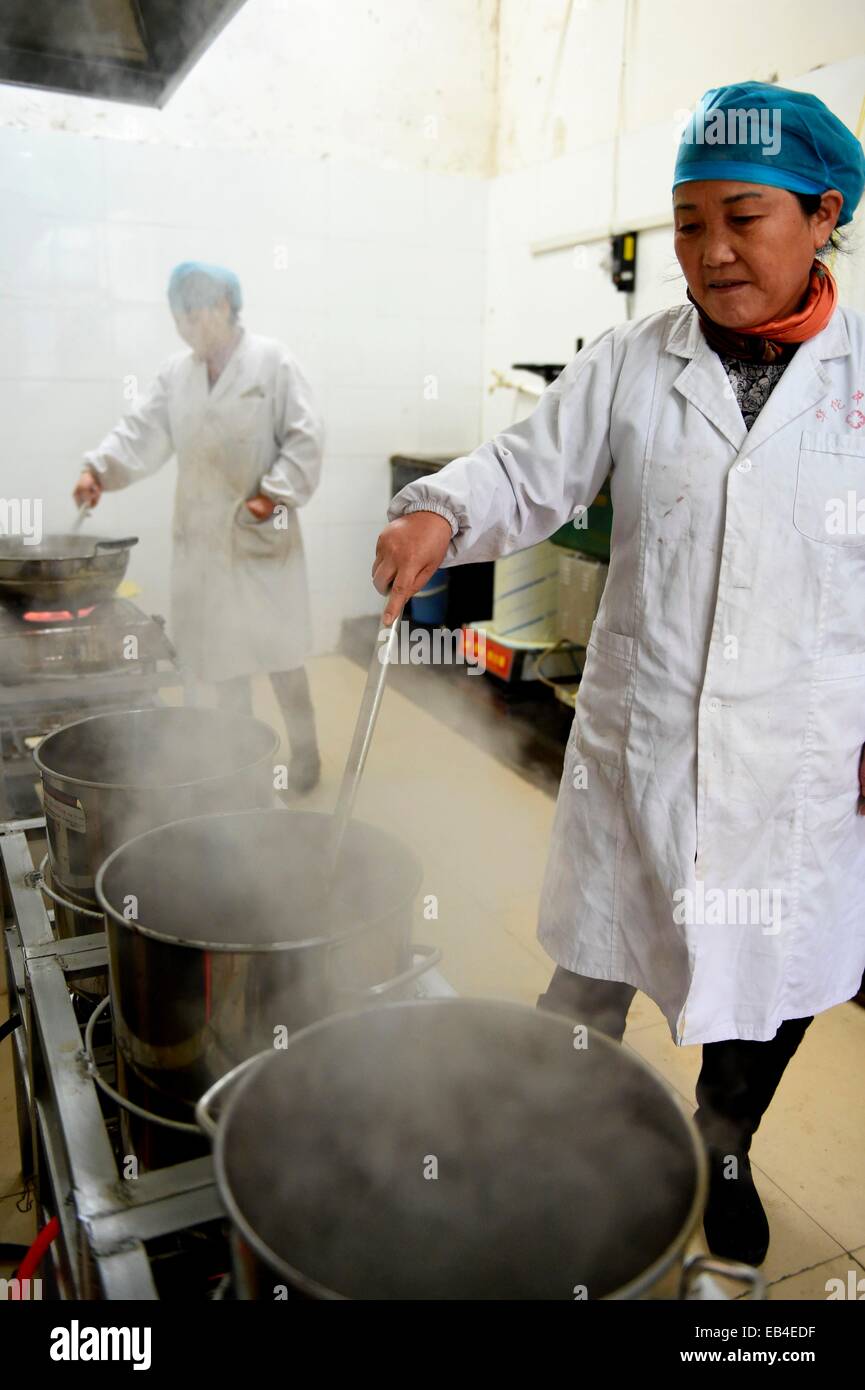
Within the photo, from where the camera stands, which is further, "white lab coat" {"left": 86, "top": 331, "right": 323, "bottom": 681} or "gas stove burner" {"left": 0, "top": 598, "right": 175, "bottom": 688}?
"white lab coat" {"left": 86, "top": 331, "right": 323, "bottom": 681}

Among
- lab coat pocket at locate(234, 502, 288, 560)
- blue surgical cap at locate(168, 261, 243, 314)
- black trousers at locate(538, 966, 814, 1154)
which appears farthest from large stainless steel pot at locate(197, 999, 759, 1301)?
blue surgical cap at locate(168, 261, 243, 314)

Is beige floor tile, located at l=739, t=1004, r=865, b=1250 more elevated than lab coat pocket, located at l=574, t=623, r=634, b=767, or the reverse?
lab coat pocket, located at l=574, t=623, r=634, b=767

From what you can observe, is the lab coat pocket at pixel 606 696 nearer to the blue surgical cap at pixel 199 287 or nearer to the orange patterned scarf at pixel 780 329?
the orange patterned scarf at pixel 780 329

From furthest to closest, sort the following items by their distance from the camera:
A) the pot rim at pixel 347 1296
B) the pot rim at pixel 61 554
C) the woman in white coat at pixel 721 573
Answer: the pot rim at pixel 61 554 < the woman in white coat at pixel 721 573 < the pot rim at pixel 347 1296

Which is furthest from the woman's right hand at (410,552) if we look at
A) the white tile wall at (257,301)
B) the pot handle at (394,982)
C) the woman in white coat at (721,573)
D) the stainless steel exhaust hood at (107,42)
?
the white tile wall at (257,301)

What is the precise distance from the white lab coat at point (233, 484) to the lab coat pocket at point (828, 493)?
77.4 inches

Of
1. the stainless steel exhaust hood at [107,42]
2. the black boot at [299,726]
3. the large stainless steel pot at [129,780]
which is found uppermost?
the stainless steel exhaust hood at [107,42]

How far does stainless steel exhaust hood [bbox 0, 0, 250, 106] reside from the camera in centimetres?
128

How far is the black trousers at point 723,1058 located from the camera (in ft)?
4.78

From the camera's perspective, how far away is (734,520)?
121 centimetres

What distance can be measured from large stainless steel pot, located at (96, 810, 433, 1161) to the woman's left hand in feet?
6.86

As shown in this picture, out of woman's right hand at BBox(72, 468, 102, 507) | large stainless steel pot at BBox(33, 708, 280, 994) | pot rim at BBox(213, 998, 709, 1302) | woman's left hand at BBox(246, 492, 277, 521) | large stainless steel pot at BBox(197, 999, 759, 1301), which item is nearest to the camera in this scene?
pot rim at BBox(213, 998, 709, 1302)

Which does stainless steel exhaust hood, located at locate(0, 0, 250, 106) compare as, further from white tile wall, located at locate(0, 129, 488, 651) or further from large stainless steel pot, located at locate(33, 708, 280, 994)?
white tile wall, located at locate(0, 129, 488, 651)
